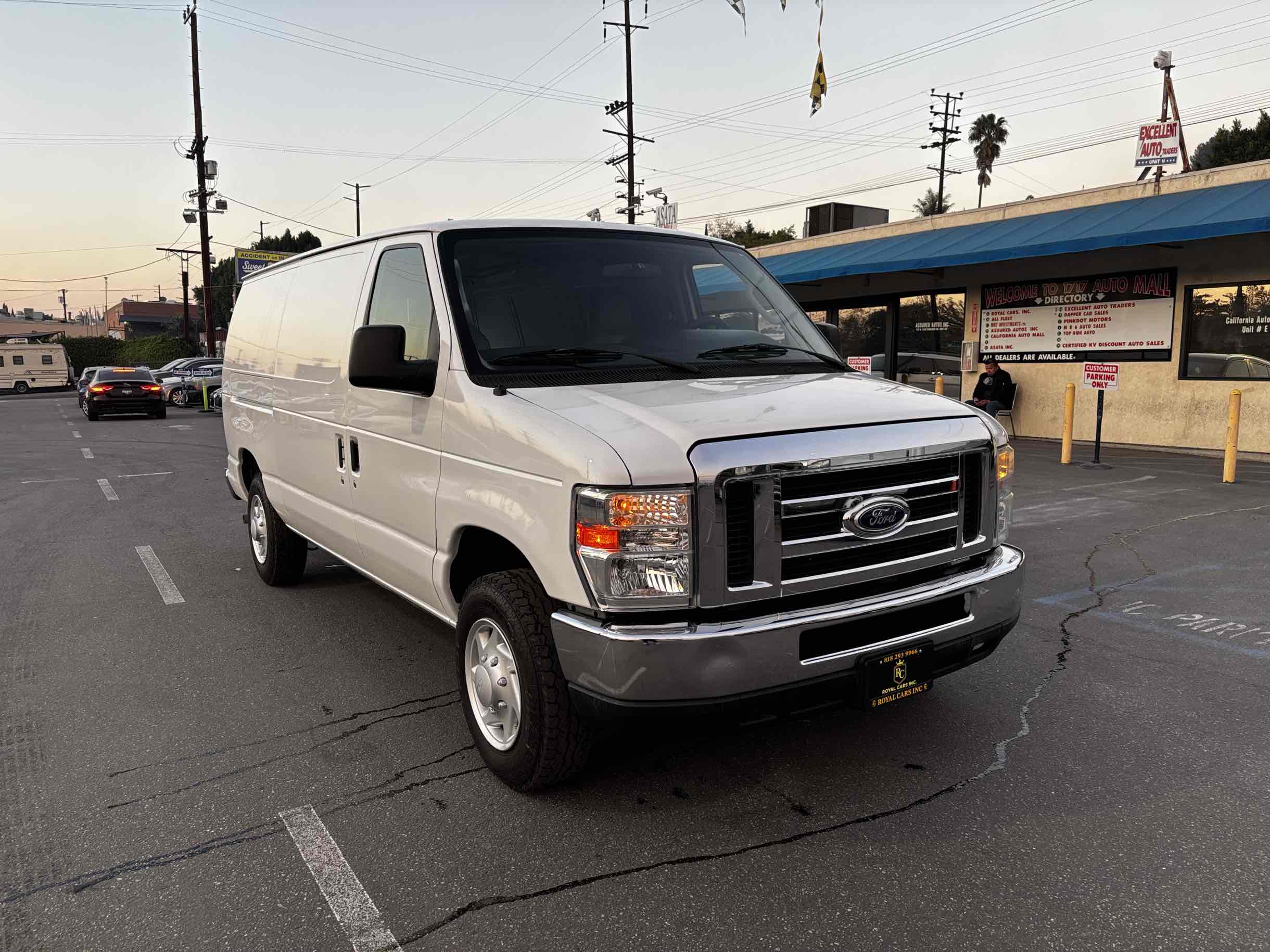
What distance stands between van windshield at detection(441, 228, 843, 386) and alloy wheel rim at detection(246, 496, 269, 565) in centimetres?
323

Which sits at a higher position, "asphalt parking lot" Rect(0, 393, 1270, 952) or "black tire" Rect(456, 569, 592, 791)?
"black tire" Rect(456, 569, 592, 791)

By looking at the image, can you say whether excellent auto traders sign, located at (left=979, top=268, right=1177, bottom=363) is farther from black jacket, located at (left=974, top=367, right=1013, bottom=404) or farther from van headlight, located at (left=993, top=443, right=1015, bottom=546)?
van headlight, located at (left=993, top=443, right=1015, bottom=546)

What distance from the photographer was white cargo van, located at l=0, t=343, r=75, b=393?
172 ft

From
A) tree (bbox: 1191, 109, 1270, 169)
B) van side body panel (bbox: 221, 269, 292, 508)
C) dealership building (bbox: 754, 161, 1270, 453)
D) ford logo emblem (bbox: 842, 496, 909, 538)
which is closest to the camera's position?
ford logo emblem (bbox: 842, 496, 909, 538)

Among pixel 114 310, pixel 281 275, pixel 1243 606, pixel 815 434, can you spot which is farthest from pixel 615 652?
pixel 114 310

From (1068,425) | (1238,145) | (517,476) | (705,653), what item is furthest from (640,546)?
(1238,145)

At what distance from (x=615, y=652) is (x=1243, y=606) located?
16.3 feet

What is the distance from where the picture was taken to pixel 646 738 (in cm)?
388

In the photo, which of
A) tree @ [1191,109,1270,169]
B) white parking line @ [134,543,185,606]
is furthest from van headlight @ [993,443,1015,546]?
tree @ [1191,109,1270,169]

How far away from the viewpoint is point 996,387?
16328 millimetres

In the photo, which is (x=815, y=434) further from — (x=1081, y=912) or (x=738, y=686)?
(x=1081, y=912)

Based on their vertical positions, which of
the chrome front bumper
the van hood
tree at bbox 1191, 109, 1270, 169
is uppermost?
tree at bbox 1191, 109, 1270, 169

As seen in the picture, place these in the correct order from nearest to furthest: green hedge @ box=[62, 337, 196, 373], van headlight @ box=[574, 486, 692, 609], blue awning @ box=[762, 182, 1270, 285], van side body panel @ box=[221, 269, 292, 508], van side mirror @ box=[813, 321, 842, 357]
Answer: van headlight @ box=[574, 486, 692, 609]
van side mirror @ box=[813, 321, 842, 357]
van side body panel @ box=[221, 269, 292, 508]
blue awning @ box=[762, 182, 1270, 285]
green hedge @ box=[62, 337, 196, 373]

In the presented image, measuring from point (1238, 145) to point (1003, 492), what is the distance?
2294 inches
